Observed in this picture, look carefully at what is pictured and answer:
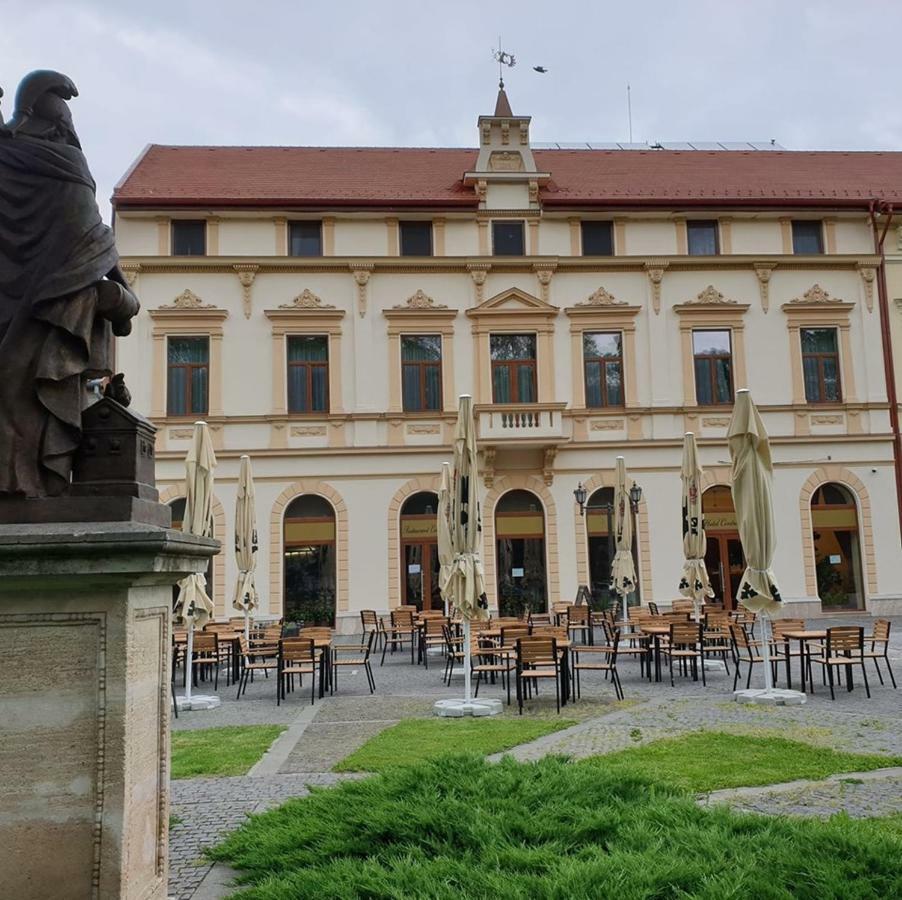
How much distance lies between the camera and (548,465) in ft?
77.4

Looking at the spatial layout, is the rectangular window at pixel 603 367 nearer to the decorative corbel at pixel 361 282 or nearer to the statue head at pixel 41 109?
the decorative corbel at pixel 361 282

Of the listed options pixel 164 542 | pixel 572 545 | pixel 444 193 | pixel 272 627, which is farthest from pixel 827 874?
pixel 444 193

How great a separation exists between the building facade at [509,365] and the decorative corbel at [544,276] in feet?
0.18

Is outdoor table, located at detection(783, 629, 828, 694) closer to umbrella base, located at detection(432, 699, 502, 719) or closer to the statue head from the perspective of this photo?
umbrella base, located at detection(432, 699, 502, 719)

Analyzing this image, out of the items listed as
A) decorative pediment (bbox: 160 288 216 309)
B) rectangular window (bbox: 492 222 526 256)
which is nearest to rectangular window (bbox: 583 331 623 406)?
rectangular window (bbox: 492 222 526 256)

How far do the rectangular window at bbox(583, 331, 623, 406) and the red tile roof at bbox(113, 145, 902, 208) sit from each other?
3.85m

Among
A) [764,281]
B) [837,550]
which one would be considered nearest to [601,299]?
[764,281]

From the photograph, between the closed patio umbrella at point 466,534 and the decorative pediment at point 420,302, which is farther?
the decorative pediment at point 420,302

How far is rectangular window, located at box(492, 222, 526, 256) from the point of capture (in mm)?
24625

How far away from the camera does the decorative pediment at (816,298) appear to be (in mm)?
24844

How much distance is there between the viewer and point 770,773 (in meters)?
6.91

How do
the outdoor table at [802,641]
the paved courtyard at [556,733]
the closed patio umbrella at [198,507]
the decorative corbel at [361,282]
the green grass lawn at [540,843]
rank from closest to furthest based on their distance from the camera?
the green grass lawn at [540,843], the paved courtyard at [556,733], the outdoor table at [802,641], the closed patio umbrella at [198,507], the decorative corbel at [361,282]

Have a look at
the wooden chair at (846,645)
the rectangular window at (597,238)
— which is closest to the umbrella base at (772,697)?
the wooden chair at (846,645)

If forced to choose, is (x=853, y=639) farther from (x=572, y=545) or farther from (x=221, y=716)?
(x=572, y=545)
